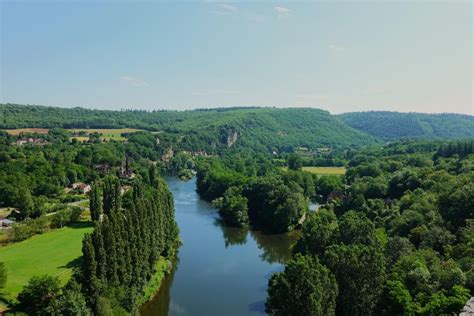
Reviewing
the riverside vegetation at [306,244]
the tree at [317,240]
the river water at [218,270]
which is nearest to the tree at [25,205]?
the riverside vegetation at [306,244]

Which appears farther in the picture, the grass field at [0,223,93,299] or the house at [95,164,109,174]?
the house at [95,164,109,174]

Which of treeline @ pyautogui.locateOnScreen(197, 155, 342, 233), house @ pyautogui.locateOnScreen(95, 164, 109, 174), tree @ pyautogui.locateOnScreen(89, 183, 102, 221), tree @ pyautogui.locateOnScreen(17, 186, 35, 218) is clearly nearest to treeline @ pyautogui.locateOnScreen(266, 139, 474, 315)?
treeline @ pyautogui.locateOnScreen(197, 155, 342, 233)

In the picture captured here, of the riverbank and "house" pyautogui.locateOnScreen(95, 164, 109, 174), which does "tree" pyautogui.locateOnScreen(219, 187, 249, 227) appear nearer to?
the riverbank

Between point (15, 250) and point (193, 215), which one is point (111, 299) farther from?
point (193, 215)

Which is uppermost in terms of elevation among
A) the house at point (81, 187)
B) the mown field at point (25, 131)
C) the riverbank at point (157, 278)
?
the mown field at point (25, 131)

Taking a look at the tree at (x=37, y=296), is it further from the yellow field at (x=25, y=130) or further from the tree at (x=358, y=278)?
the yellow field at (x=25, y=130)

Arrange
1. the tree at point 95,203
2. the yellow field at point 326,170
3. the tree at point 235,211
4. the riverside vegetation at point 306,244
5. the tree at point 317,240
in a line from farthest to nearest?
1. the yellow field at point 326,170
2. the tree at point 235,211
3. the tree at point 95,203
4. the tree at point 317,240
5. the riverside vegetation at point 306,244
